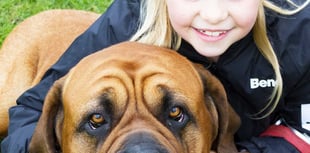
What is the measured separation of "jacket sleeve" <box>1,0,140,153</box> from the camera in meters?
4.21

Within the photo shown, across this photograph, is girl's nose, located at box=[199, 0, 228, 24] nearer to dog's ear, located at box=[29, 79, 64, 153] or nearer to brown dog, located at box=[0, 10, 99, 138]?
dog's ear, located at box=[29, 79, 64, 153]

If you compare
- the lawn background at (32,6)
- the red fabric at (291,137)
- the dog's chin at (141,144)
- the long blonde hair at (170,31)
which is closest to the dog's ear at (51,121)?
the dog's chin at (141,144)

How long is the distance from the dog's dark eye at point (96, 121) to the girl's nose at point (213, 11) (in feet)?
2.56

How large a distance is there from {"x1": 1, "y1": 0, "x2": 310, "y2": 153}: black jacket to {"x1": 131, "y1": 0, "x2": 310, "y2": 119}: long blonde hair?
0.05 metres

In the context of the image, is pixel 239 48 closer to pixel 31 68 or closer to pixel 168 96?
pixel 168 96

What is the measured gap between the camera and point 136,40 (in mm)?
4066

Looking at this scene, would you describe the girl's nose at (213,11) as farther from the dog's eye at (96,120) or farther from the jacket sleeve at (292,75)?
the dog's eye at (96,120)

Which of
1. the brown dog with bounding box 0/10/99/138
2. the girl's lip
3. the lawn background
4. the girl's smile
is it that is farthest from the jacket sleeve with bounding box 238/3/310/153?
the lawn background

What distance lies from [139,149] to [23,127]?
4.81ft

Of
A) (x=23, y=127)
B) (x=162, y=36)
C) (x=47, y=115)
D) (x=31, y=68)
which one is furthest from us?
(x=31, y=68)

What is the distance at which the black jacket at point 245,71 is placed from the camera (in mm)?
4039

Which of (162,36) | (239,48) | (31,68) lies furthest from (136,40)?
(31,68)

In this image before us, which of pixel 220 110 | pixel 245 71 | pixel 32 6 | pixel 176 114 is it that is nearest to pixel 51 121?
pixel 176 114

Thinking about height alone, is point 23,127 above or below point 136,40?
below
